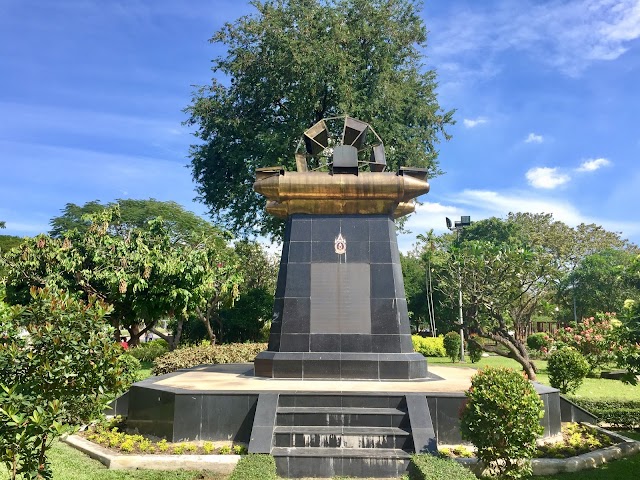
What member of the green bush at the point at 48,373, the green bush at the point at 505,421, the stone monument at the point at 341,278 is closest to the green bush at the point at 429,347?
the stone monument at the point at 341,278

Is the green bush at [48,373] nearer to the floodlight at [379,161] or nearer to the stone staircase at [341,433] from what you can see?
the stone staircase at [341,433]

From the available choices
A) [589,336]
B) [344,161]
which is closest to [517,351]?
[589,336]

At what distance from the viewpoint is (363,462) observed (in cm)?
743

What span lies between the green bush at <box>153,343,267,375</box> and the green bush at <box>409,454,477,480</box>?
10320 millimetres

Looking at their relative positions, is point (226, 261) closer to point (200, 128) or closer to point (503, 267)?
point (200, 128)

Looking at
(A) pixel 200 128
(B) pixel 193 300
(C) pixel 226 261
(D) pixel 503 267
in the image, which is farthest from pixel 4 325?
(A) pixel 200 128

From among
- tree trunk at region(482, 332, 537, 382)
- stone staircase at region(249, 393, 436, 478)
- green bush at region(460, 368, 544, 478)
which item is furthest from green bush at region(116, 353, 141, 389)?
tree trunk at region(482, 332, 537, 382)

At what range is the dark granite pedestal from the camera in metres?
10.4

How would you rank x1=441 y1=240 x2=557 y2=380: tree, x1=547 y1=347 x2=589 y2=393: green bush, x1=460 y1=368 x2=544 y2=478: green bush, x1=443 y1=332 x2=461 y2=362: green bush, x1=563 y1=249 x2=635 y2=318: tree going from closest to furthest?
x1=460 y1=368 x2=544 y2=478: green bush → x1=547 y1=347 x2=589 y2=393: green bush → x1=441 y1=240 x2=557 y2=380: tree → x1=443 y1=332 x2=461 y2=362: green bush → x1=563 y1=249 x2=635 y2=318: tree

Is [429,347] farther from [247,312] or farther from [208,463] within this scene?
[208,463]

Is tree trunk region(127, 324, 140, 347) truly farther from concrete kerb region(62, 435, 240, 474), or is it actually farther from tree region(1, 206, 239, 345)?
concrete kerb region(62, 435, 240, 474)

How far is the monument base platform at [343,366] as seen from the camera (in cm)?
1032

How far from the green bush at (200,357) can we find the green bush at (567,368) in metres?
9.38

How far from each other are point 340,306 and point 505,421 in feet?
15.9
